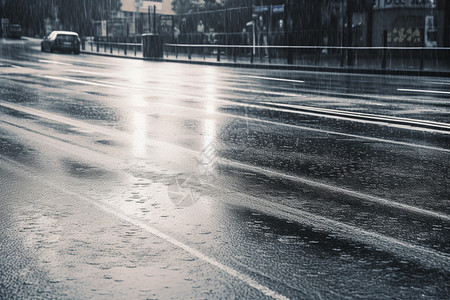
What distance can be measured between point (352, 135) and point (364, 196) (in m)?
3.90

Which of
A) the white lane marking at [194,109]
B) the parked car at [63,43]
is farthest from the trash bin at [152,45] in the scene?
the white lane marking at [194,109]

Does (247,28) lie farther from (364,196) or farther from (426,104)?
(364,196)

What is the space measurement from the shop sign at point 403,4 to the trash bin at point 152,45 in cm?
1278

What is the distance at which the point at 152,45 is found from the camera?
39.6 meters

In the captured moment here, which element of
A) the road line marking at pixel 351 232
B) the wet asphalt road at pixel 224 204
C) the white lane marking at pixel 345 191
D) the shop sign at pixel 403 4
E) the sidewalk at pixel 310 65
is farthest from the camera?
the shop sign at pixel 403 4

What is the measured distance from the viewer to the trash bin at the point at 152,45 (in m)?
39.5

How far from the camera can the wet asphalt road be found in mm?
4016

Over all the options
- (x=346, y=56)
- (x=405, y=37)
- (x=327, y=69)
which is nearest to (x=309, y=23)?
(x=405, y=37)

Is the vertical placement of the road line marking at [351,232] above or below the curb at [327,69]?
below

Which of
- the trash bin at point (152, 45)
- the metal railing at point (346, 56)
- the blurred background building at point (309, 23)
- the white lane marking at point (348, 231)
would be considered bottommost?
the white lane marking at point (348, 231)

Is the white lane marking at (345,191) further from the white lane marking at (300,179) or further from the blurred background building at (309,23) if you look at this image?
the blurred background building at (309,23)

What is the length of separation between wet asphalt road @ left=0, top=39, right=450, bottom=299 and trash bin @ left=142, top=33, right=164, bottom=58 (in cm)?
2750

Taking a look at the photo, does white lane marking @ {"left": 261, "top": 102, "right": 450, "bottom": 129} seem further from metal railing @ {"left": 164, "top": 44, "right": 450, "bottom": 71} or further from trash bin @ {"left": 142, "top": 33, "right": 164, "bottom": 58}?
trash bin @ {"left": 142, "top": 33, "right": 164, "bottom": 58}

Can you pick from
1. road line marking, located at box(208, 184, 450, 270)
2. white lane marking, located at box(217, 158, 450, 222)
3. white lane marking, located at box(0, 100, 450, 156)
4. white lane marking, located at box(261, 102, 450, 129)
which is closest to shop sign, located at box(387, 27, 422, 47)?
white lane marking, located at box(261, 102, 450, 129)
